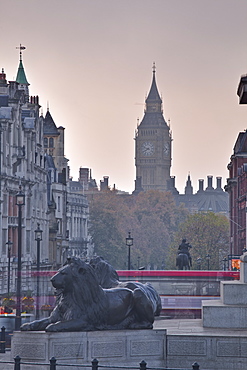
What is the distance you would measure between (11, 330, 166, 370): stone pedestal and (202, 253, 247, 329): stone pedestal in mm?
2111

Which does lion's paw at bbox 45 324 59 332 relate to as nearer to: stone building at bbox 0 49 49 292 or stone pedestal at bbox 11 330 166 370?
stone pedestal at bbox 11 330 166 370

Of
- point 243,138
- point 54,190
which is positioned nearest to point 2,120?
point 54,190

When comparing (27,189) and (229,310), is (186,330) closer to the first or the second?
(229,310)

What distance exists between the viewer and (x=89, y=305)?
29.1m

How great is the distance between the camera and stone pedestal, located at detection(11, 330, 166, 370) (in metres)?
28.5

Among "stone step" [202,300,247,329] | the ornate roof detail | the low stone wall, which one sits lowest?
the low stone wall

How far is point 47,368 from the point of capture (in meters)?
28.0

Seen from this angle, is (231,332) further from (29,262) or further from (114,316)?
(29,262)

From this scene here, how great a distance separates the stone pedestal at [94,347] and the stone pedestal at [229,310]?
6.93 ft

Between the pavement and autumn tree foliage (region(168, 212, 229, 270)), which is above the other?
autumn tree foliage (region(168, 212, 229, 270))

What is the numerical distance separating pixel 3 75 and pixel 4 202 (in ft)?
34.4

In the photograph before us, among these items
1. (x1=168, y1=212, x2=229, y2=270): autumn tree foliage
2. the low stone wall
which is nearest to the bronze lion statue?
the low stone wall

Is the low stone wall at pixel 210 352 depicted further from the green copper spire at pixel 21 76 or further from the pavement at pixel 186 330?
the green copper spire at pixel 21 76

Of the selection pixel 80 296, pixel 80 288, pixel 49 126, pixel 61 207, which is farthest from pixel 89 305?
pixel 49 126
